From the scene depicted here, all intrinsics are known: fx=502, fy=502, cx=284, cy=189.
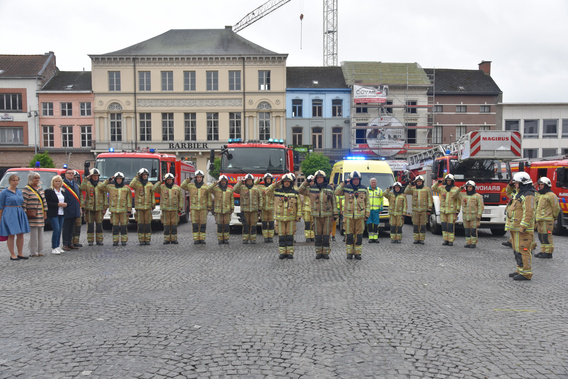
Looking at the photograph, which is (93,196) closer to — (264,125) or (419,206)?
(419,206)

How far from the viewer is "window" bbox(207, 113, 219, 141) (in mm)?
46653

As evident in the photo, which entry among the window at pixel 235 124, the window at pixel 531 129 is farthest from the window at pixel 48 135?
the window at pixel 531 129

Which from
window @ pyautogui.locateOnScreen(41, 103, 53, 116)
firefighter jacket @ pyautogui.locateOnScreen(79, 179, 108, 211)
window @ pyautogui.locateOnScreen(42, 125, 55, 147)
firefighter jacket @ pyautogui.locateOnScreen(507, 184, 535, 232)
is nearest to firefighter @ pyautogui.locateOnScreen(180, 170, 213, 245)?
firefighter jacket @ pyautogui.locateOnScreen(79, 179, 108, 211)

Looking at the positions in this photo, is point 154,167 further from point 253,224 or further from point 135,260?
point 135,260

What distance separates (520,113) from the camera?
4803cm

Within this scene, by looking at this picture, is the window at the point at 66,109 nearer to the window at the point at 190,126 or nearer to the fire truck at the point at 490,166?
the window at the point at 190,126

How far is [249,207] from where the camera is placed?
13375 mm

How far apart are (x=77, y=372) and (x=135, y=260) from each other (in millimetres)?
6295

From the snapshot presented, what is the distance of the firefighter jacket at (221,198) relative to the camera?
13.3 meters

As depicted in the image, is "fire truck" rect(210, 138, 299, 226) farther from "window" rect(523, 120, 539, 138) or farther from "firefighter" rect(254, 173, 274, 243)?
"window" rect(523, 120, 539, 138)

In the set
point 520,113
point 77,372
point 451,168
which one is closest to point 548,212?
point 451,168

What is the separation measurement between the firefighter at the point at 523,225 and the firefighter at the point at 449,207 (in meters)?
4.61

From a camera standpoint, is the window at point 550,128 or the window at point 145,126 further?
the window at point 550,128

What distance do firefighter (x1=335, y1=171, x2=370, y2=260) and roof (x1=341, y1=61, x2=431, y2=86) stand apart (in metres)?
36.8
